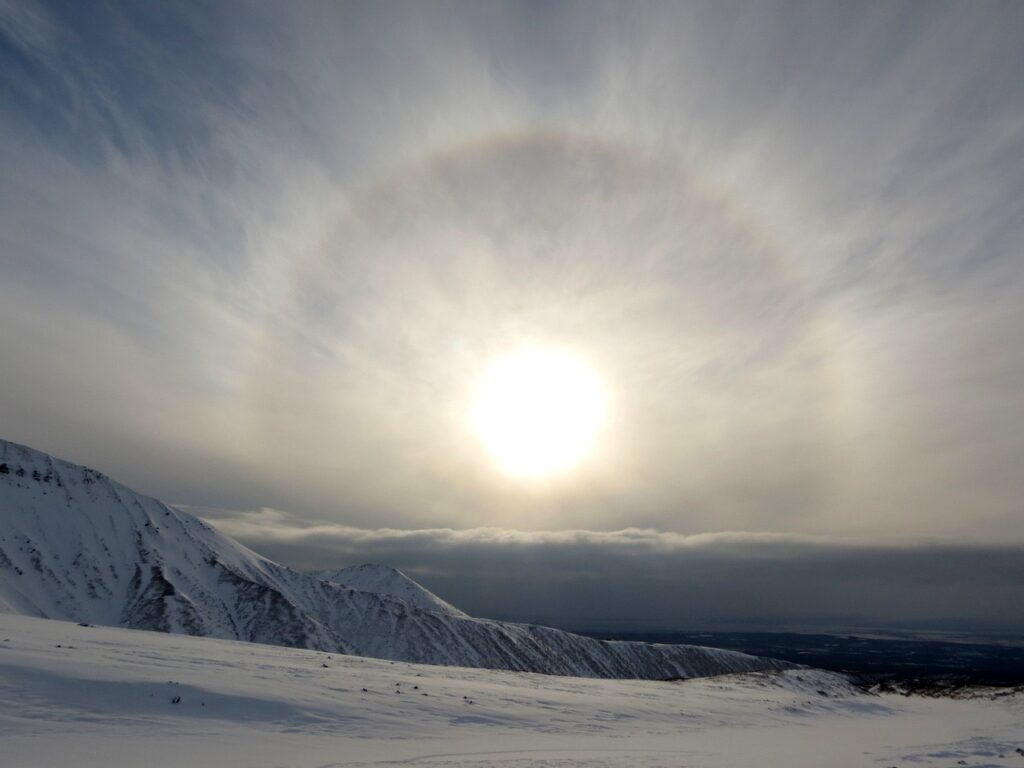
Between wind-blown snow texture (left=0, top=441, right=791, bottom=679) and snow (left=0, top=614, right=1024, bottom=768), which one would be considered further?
wind-blown snow texture (left=0, top=441, right=791, bottom=679)

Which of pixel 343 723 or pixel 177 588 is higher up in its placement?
pixel 177 588

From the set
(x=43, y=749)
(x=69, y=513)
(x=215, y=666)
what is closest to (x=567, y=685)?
(x=215, y=666)

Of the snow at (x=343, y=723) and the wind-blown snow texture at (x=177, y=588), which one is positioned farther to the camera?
the wind-blown snow texture at (x=177, y=588)

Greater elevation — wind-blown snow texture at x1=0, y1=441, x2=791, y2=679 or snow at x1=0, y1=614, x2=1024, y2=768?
wind-blown snow texture at x1=0, y1=441, x2=791, y2=679

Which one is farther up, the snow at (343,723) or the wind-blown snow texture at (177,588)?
the wind-blown snow texture at (177,588)
